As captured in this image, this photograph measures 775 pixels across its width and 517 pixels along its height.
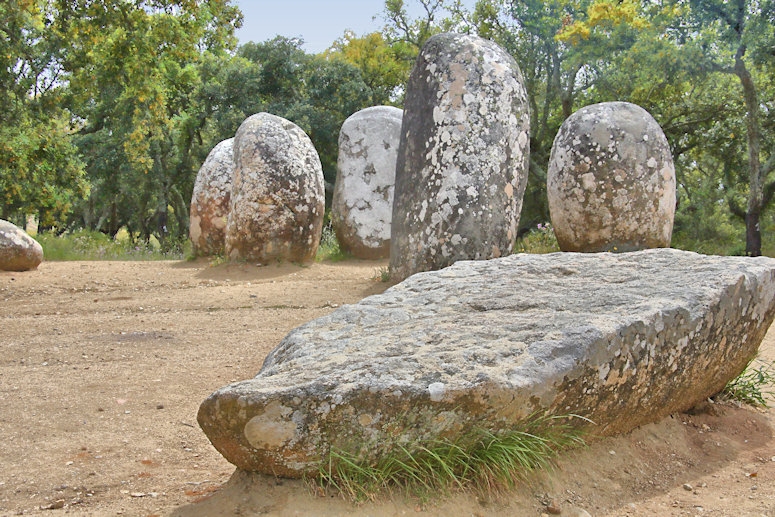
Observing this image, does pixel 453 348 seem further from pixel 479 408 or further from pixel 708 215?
pixel 708 215

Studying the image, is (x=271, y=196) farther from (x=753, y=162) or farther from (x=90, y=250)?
(x=753, y=162)

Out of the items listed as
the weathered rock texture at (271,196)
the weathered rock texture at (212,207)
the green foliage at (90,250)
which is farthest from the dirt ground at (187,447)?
the green foliage at (90,250)

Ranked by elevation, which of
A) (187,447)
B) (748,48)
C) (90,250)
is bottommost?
(187,447)

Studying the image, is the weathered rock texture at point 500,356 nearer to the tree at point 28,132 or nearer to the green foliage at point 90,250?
the tree at point 28,132

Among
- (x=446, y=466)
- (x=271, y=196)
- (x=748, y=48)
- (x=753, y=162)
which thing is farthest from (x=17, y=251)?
(x=748, y=48)

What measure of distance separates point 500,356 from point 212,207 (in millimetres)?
9120

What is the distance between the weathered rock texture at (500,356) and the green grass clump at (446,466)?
0.13 feet

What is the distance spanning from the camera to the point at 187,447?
129 inches

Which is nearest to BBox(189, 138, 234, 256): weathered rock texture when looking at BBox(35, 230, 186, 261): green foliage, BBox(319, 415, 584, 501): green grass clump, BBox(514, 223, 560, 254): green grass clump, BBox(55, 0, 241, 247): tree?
BBox(55, 0, 241, 247): tree

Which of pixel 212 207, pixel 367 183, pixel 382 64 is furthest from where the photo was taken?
pixel 382 64

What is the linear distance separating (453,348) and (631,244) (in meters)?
6.21

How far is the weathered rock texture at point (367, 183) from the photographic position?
1121cm

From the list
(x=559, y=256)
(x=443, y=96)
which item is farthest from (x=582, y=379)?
(x=443, y=96)

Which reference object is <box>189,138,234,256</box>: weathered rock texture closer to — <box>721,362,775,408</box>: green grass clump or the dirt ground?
the dirt ground
